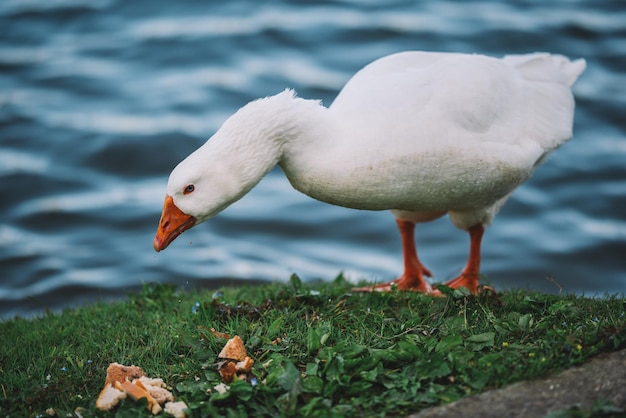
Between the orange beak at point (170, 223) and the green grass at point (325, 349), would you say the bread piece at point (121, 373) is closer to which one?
the green grass at point (325, 349)

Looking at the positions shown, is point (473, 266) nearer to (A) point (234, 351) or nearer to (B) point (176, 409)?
(A) point (234, 351)

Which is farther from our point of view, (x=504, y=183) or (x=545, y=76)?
(x=545, y=76)

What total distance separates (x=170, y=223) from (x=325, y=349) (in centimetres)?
118

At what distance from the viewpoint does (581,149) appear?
438 inches

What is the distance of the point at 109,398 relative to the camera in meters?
4.05

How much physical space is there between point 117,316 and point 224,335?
56.8 inches

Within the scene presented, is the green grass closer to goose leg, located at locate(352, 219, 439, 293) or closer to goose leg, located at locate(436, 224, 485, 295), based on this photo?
goose leg, located at locate(436, 224, 485, 295)

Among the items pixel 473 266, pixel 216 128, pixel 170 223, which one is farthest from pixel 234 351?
pixel 216 128

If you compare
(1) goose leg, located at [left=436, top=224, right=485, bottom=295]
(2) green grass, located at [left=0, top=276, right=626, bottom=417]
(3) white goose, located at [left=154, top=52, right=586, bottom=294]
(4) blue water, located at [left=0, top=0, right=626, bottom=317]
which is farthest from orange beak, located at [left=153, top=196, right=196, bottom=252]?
(4) blue water, located at [left=0, top=0, right=626, bottom=317]

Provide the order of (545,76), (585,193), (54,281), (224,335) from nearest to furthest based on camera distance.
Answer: (224,335), (545,76), (54,281), (585,193)

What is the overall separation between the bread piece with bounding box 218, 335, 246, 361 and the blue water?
11.7ft

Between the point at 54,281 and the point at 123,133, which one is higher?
the point at 123,133

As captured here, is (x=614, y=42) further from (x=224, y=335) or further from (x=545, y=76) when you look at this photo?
(x=224, y=335)

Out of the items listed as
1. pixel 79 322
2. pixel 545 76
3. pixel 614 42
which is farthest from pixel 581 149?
pixel 79 322
